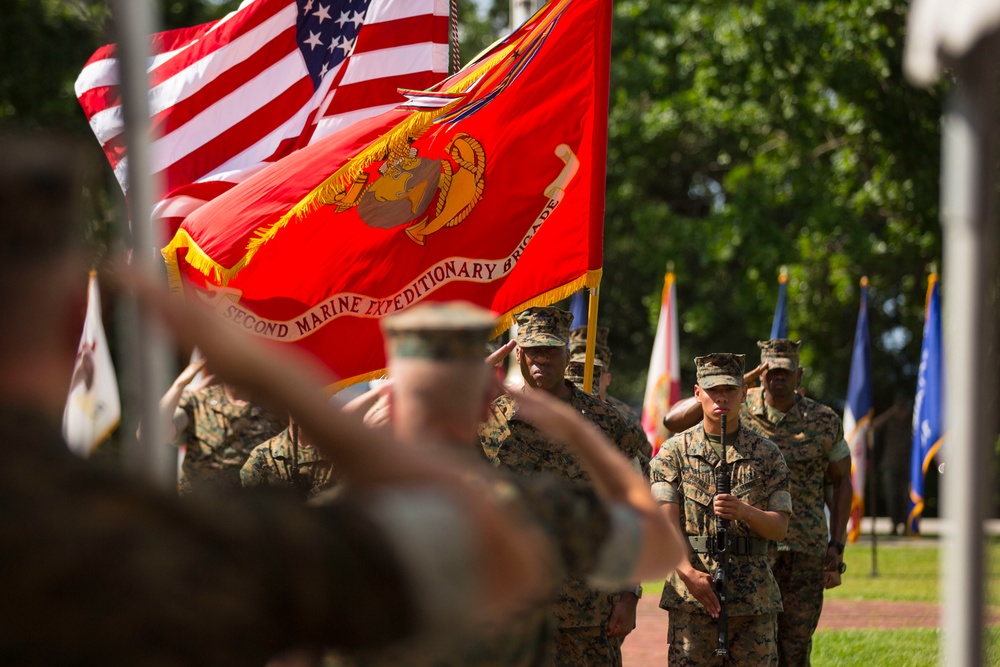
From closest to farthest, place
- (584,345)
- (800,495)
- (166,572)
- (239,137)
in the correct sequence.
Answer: (166,572) → (239,137) → (800,495) → (584,345)

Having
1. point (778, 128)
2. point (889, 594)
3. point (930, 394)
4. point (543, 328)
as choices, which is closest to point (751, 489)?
point (543, 328)

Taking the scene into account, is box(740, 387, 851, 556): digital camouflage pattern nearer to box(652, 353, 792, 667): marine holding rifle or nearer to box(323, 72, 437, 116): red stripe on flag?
box(652, 353, 792, 667): marine holding rifle

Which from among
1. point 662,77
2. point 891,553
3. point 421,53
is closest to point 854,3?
point 662,77

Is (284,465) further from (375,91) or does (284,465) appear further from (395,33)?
(395,33)

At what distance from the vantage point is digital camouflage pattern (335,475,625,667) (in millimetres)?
2283

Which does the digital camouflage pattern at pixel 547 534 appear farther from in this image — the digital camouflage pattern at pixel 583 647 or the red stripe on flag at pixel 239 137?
the red stripe on flag at pixel 239 137

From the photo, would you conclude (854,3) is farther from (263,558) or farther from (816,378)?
(263,558)

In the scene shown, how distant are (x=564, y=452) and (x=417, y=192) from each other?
59.1 inches

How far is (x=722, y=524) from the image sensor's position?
23.0 ft

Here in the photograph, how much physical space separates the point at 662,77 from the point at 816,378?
5821 millimetres

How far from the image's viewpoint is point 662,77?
933 inches

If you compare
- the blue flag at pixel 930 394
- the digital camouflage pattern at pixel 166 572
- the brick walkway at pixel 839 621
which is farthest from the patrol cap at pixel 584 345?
the digital camouflage pattern at pixel 166 572

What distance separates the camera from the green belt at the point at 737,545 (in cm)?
706

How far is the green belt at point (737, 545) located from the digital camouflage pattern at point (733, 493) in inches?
0.8
